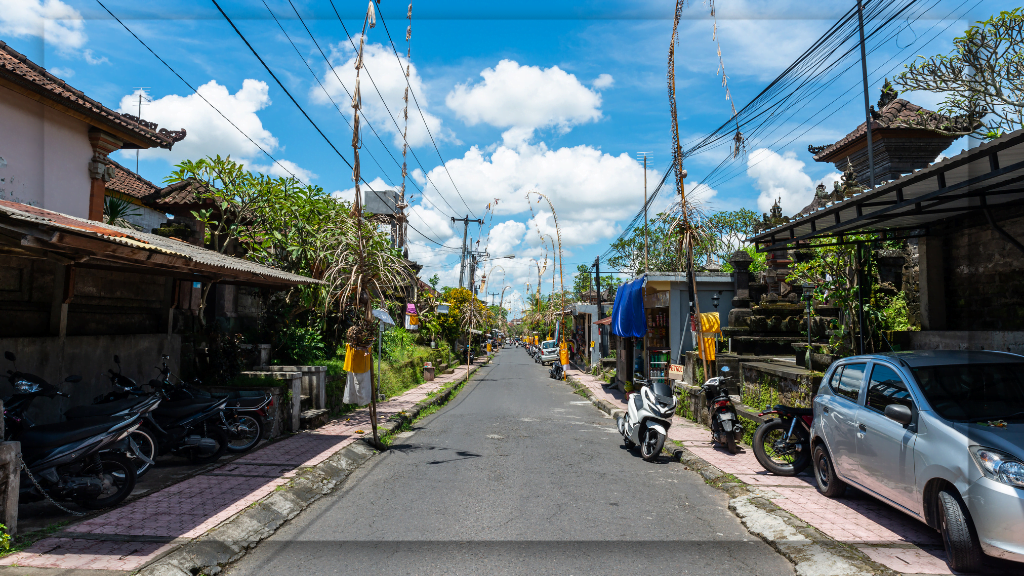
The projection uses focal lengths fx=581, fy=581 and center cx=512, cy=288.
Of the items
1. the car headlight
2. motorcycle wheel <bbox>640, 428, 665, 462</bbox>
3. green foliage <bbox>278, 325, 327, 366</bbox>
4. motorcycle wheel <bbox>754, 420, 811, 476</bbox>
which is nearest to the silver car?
the car headlight

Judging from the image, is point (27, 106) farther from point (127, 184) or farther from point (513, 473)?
point (513, 473)

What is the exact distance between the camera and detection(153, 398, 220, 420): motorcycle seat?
25.1 feet

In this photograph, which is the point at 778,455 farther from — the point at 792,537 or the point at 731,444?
the point at 792,537

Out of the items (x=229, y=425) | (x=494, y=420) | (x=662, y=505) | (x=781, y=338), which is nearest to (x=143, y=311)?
(x=229, y=425)

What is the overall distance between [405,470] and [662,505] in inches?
141

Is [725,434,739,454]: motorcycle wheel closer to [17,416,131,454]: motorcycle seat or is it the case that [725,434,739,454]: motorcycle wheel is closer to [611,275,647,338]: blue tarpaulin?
[611,275,647,338]: blue tarpaulin

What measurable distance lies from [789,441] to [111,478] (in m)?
7.81

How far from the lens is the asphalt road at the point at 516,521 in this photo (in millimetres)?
4676

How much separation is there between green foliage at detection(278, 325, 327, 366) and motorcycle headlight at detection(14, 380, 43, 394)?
23.7 ft

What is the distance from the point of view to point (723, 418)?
9.21 metres

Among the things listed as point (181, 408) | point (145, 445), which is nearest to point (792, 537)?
point (145, 445)

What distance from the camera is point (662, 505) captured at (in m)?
6.46

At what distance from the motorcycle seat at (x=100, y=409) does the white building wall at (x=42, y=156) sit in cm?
574

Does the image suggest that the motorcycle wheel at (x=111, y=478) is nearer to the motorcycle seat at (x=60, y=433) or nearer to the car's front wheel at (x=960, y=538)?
the motorcycle seat at (x=60, y=433)
